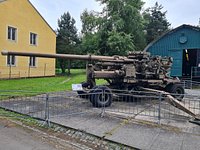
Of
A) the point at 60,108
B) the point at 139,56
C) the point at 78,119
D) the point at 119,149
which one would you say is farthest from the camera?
the point at 139,56

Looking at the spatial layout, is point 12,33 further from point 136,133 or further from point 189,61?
point 136,133

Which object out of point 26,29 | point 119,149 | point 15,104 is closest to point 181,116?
point 119,149

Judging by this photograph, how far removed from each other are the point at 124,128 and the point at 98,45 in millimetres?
31974

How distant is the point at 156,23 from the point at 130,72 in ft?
157

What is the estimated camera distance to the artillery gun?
10906 millimetres

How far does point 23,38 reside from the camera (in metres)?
Result: 26.8

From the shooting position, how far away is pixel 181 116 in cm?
859

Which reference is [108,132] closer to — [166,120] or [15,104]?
[166,120]

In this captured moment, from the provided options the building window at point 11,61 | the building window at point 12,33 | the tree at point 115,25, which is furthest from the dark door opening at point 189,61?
the building window at point 12,33

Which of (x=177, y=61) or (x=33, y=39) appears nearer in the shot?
(x=177, y=61)

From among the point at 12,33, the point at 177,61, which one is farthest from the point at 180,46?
the point at 12,33

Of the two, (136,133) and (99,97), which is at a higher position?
(99,97)

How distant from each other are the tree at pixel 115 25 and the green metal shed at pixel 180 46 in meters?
12.1

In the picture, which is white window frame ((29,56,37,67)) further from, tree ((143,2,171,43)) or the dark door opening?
tree ((143,2,171,43))
